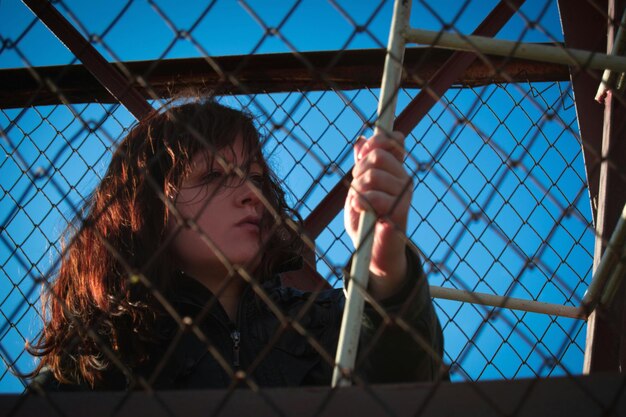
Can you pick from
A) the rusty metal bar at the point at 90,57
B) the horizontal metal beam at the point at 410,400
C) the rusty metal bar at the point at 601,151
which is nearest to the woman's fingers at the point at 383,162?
the horizontal metal beam at the point at 410,400

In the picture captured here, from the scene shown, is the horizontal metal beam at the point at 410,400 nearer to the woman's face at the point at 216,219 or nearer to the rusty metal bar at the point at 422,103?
the woman's face at the point at 216,219

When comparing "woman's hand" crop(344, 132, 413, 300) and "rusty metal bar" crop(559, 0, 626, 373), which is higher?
"rusty metal bar" crop(559, 0, 626, 373)

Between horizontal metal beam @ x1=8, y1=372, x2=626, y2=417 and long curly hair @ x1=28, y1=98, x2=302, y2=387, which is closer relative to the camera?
horizontal metal beam @ x1=8, y1=372, x2=626, y2=417

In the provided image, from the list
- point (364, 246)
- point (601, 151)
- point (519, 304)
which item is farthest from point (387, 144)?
point (601, 151)

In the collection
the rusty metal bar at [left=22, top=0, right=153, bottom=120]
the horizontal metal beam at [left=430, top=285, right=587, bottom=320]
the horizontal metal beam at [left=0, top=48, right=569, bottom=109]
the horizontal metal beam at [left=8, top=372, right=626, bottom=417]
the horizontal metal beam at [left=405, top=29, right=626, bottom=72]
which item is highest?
the horizontal metal beam at [left=0, top=48, right=569, bottom=109]

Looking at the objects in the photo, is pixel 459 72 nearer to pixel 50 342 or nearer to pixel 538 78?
pixel 538 78

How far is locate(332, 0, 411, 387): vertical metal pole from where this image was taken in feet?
3.40

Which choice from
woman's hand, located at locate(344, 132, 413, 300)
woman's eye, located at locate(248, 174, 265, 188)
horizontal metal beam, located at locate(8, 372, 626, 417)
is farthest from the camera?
woman's eye, located at locate(248, 174, 265, 188)

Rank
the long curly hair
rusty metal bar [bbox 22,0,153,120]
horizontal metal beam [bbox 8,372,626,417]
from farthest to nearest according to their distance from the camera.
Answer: rusty metal bar [bbox 22,0,153,120] < the long curly hair < horizontal metal beam [bbox 8,372,626,417]

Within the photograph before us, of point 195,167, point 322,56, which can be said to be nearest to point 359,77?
point 322,56

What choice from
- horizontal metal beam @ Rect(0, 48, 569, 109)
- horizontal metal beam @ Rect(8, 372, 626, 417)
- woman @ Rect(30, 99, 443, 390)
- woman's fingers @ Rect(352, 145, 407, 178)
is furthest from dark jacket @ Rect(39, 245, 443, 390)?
horizontal metal beam @ Rect(0, 48, 569, 109)

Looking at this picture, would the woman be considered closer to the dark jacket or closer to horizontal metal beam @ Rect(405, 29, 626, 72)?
the dark jacket

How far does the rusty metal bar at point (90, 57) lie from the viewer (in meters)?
2.10

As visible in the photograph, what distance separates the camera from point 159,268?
1701 mm
